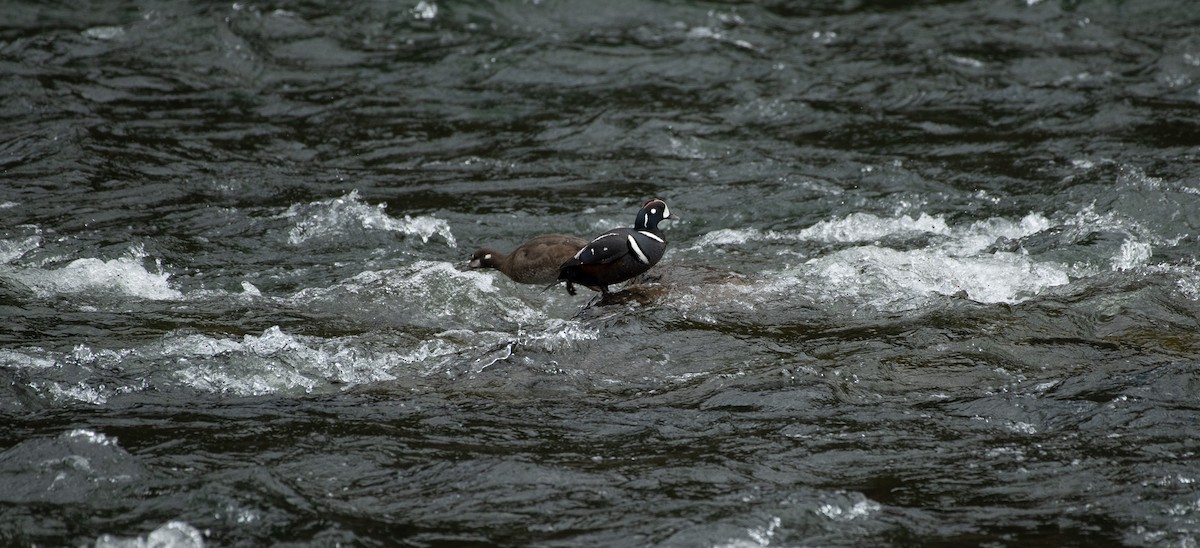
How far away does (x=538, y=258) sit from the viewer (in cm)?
829

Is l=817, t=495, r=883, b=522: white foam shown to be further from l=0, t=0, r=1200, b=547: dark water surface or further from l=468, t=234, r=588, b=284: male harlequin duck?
l=468, t=234, r=588, b=284: male harlequin duck

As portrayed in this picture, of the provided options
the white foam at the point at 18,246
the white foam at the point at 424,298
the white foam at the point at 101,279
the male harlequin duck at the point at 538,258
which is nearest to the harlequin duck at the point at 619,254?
the male harlequin duck at the point at 538,258

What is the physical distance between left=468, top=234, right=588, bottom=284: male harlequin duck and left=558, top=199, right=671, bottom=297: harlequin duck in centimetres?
22

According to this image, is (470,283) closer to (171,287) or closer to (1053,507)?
(171,287)

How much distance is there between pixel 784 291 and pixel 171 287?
434 centimetres

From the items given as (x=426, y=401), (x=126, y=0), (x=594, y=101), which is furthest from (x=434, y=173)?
(x=126, y=0)

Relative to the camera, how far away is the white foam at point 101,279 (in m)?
8.08

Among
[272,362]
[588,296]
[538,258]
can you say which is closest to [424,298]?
[538,258]

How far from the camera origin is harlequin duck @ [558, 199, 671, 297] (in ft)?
25.2

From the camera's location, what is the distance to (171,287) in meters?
8.39

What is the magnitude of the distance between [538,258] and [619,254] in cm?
83

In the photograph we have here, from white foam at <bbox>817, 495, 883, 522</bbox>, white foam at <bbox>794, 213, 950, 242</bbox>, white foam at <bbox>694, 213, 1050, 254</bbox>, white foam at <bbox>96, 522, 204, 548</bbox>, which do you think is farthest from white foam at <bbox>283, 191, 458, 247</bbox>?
white foam at <bbox>817, 495, 883, 522</bbox>

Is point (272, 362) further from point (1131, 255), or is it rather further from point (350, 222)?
point (1131, 255)

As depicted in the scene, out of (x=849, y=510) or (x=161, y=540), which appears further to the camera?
(x=849, y=510)
